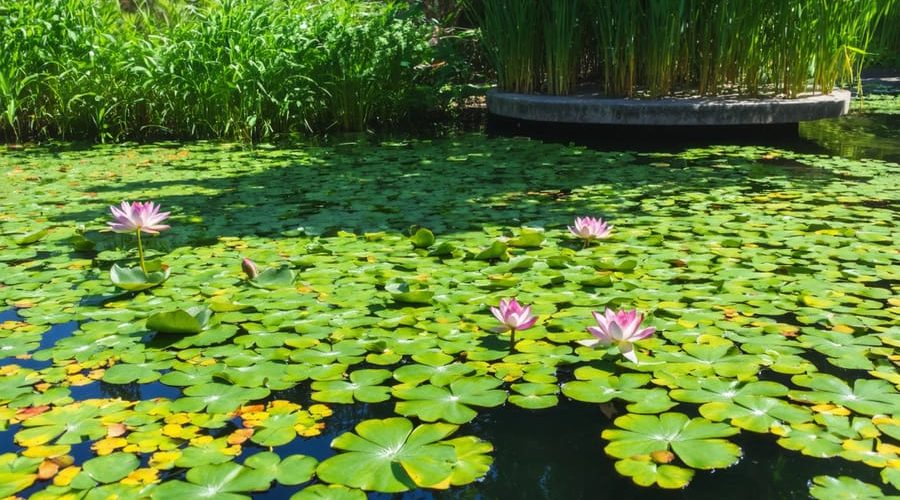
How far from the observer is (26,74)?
623 cm

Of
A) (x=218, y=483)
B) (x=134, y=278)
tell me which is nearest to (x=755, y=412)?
(x=218, y=483)

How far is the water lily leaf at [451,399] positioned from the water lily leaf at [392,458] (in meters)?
0.04

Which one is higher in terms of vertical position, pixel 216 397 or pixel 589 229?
pixel 589 229

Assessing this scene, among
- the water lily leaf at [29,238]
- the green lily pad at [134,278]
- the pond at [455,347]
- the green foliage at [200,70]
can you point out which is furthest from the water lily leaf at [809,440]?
the green foliage at [200,70]

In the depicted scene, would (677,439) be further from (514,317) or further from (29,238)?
(29,238)

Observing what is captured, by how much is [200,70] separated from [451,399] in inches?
193

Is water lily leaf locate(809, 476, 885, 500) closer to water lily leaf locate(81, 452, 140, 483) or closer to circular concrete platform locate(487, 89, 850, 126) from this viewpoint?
water lily leaf locate(81, 452, 140, 483)

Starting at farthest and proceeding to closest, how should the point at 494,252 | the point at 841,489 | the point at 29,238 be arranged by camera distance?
1. the point at 29,238
2. the point at 494,252
3. the point at 841,489

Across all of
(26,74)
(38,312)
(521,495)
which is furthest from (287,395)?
(26,74)

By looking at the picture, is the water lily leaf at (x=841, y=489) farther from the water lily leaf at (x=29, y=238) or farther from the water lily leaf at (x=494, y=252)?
the water lily leaf at (x=29, y=238)

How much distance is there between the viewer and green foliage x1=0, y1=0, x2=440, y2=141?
6.14 metres

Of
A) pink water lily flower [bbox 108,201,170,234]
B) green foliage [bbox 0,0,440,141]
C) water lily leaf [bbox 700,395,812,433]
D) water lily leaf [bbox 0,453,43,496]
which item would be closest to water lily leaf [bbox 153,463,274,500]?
water lily leaf [bbox 0,453,43,496]

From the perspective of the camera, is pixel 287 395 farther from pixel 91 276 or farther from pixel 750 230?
pixel 750 230

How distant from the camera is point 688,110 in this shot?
5.82 m
